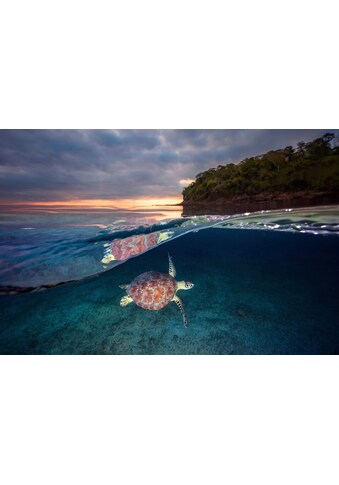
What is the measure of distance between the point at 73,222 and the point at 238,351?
6.23 meters

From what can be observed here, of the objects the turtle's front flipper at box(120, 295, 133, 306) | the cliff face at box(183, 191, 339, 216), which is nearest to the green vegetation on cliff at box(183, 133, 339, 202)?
the cliff face at box(183, 191, 339, 216)

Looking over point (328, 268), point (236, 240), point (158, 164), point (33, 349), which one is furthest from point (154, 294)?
point (236, 240)

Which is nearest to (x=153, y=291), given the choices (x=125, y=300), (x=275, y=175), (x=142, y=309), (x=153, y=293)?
(x=153, y=293)

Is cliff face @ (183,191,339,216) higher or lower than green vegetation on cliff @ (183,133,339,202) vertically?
lower

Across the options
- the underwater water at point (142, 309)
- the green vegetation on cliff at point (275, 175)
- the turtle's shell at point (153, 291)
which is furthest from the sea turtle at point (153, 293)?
the green vegetation on cliff at point (275, 175)

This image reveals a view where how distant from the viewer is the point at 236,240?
43.0ft

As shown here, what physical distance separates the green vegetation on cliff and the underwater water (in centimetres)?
126

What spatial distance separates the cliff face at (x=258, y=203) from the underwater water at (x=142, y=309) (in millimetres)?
498

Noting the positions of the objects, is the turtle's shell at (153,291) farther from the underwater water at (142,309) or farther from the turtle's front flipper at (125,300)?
the underwater water at (142,309)

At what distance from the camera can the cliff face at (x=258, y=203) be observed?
6.46m

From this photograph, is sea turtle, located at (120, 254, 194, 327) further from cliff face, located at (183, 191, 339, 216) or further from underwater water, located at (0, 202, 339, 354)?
cliff face, located at (183, 191, 339, 216)

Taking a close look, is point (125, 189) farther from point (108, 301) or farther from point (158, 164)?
point (108, 301)

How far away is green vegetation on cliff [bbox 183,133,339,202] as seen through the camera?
5.36 metres

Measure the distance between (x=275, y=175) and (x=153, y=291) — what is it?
6410mm
